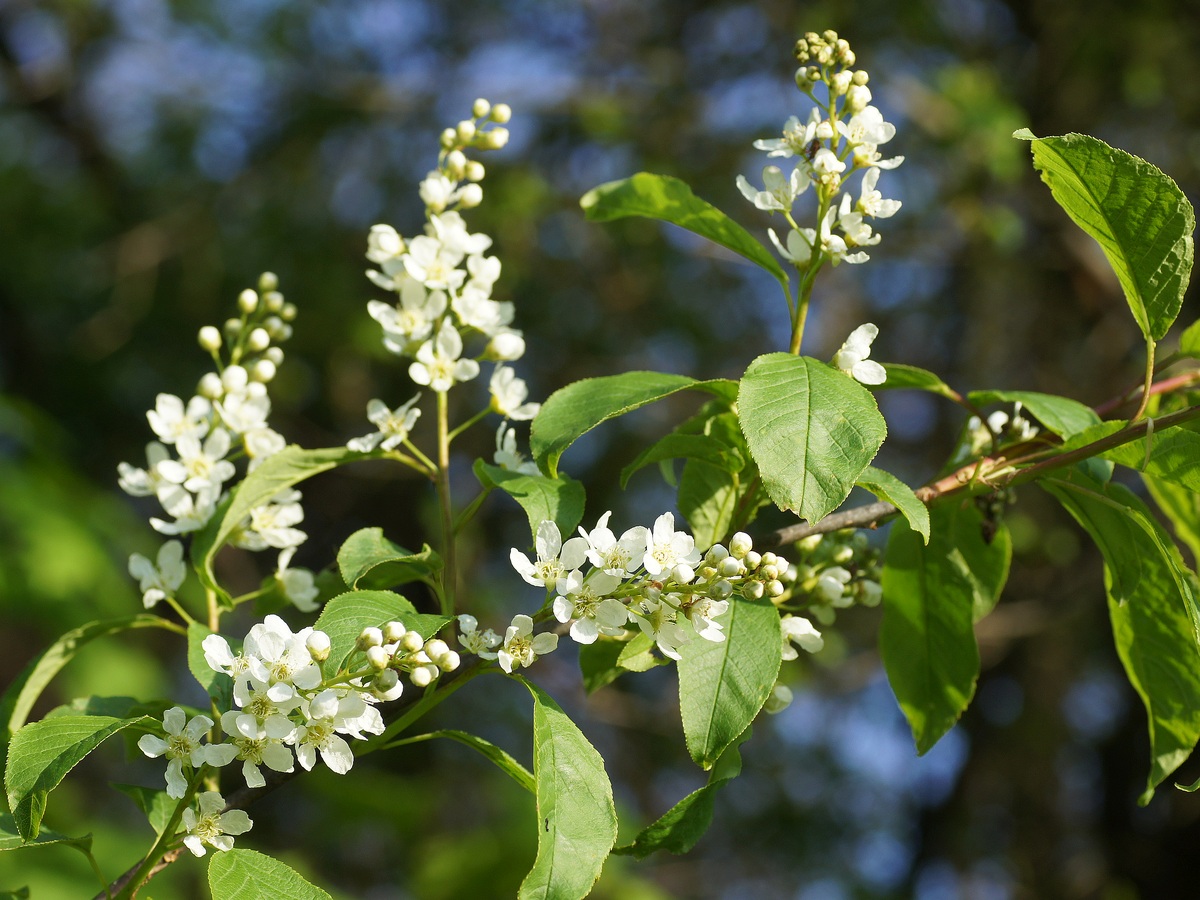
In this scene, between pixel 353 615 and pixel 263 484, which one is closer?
pixel 353 615

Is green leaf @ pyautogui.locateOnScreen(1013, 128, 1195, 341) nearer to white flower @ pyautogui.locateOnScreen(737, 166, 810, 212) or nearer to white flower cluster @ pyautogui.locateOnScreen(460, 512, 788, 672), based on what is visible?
white flower @ pyautogui.locateOnScreen(737, 166, 810, 212)

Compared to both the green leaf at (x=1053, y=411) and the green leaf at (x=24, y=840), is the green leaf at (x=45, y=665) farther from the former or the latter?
the green leaf at (x=1053, y=411)

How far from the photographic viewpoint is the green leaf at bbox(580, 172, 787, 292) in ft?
3.64

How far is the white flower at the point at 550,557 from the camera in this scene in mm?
884

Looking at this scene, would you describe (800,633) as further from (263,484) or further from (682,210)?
(263,484)

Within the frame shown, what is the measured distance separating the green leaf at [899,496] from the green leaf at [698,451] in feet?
0.46

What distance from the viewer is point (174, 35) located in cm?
639

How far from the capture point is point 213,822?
2.97ft

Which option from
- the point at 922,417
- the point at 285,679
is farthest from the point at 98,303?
A: the point at 285,679

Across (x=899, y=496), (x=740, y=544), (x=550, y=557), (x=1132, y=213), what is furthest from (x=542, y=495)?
(x=1132, y=213)

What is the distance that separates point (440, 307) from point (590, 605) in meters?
→ 0.40

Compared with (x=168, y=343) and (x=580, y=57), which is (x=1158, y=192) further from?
(x=168, y=343)

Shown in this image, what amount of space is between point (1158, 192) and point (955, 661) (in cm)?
51

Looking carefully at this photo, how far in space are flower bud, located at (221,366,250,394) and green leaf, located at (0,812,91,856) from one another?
48 centimetres
